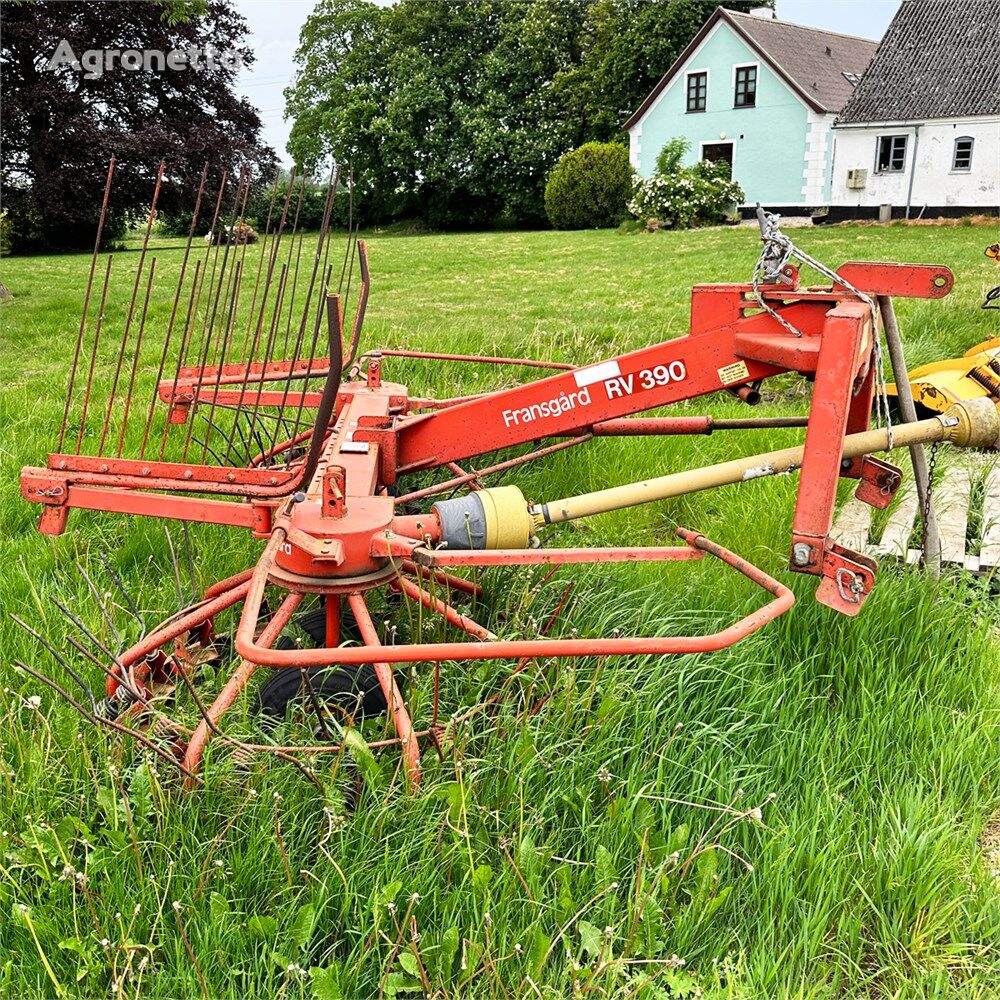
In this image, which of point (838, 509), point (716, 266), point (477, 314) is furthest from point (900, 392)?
point (716, 266)

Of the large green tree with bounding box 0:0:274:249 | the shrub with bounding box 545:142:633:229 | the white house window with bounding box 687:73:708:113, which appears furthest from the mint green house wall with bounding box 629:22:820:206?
the large green tree with bounding box 0:0:274:249

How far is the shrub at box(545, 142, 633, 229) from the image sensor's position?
27.5m

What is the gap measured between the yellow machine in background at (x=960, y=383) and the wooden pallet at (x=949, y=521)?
1.12 feet

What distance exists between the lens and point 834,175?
2686 centimetres

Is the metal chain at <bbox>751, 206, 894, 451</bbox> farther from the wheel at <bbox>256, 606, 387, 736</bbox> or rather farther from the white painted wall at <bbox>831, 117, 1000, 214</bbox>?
the white painted wall at <bbox>831, 117, 1000, 214</bbox>

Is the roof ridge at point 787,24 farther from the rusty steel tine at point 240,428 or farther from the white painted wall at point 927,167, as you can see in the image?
the rusty steel tine at point 240,428

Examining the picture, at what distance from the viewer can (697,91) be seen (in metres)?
29.2

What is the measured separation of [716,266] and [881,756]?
11466 mm

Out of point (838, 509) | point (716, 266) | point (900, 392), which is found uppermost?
point (716, 266)

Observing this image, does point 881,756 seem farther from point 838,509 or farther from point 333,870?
point 838,509

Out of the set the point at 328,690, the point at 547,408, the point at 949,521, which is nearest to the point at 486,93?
the point at 949,521

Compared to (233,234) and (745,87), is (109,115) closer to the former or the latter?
(745,87)

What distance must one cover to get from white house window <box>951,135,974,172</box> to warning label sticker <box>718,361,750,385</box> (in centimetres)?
2640

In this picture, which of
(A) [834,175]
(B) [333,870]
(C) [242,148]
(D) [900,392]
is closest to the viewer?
(B) [333,870]
